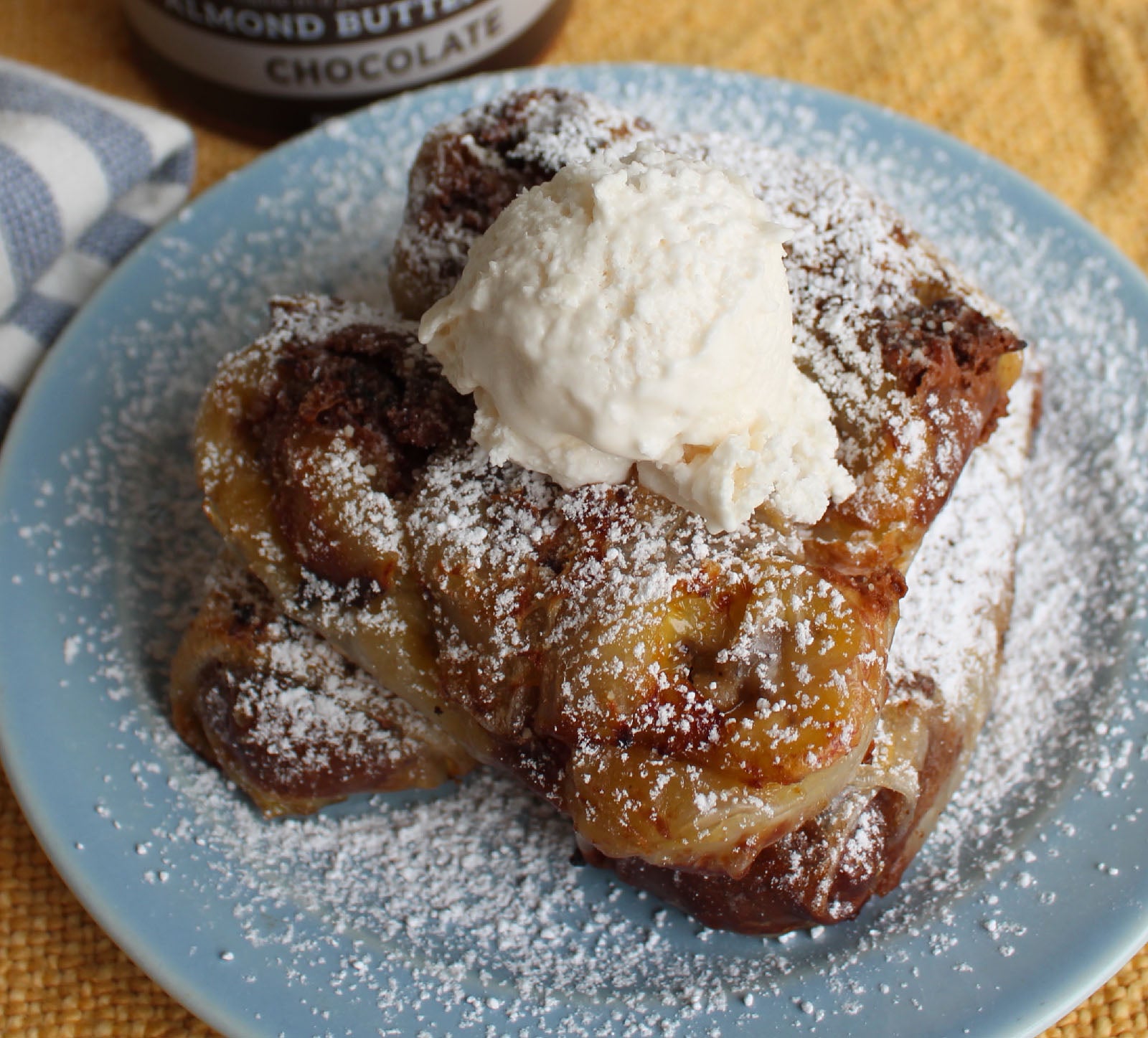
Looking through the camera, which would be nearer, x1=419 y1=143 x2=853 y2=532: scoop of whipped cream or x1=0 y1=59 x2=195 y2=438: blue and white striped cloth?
x1=419 y1=143 x2=853 y2=532: scoop of whipped cream

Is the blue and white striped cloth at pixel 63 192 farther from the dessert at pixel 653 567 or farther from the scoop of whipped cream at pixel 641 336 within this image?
the scoop of whipped cream at pixel 641 336

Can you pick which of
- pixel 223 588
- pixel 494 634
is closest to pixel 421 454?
pixel 494 634

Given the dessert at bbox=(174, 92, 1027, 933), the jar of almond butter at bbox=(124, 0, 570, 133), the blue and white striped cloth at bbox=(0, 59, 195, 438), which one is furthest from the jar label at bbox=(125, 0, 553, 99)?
the dessert at bbox=(174, 92, 1027, 933)

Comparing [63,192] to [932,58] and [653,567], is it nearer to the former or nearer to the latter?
[653,567]

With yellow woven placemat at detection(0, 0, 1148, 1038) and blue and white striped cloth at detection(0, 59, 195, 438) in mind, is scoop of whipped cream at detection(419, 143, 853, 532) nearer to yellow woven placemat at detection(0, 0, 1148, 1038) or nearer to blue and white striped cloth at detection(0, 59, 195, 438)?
blue and white striped cloth at detection(0, 59, 195, 438)

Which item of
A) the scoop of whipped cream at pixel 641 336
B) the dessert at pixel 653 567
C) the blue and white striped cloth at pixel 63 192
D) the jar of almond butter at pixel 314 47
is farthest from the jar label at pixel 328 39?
the scoop of whipped cream at pixel 641 336

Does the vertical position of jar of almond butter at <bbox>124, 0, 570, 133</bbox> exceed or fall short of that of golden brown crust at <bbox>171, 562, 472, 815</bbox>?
it exceeds it
